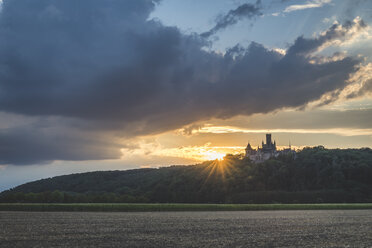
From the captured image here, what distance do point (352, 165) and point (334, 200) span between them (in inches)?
1703

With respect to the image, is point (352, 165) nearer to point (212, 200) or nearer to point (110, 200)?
point (212, 200)

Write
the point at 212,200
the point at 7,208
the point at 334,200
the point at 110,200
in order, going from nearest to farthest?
the point at 7,208, the point at 110,200, the point at 334,200, the point at 212,200

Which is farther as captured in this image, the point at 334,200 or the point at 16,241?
the point at 334,200

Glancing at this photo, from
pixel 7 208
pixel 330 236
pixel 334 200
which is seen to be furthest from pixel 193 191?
pixel 330 236

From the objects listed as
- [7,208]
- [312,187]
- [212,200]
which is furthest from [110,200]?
[312,187]

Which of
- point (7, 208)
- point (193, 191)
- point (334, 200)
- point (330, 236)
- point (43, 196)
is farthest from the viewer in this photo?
point (193, 191)

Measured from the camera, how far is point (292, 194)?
165375 mm

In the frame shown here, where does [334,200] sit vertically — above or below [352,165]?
below

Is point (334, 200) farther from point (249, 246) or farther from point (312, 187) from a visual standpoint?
point (249, 246)

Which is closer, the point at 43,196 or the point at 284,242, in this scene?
the point at 284,242

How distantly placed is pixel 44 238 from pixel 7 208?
58.3 m

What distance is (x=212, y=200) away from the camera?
17662 cm

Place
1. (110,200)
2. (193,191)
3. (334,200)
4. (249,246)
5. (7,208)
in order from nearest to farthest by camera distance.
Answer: (249,246), (7,208), (110,200), (334,200), (193,191)

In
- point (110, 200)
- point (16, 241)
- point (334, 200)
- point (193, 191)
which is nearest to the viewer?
point (16, 241)
